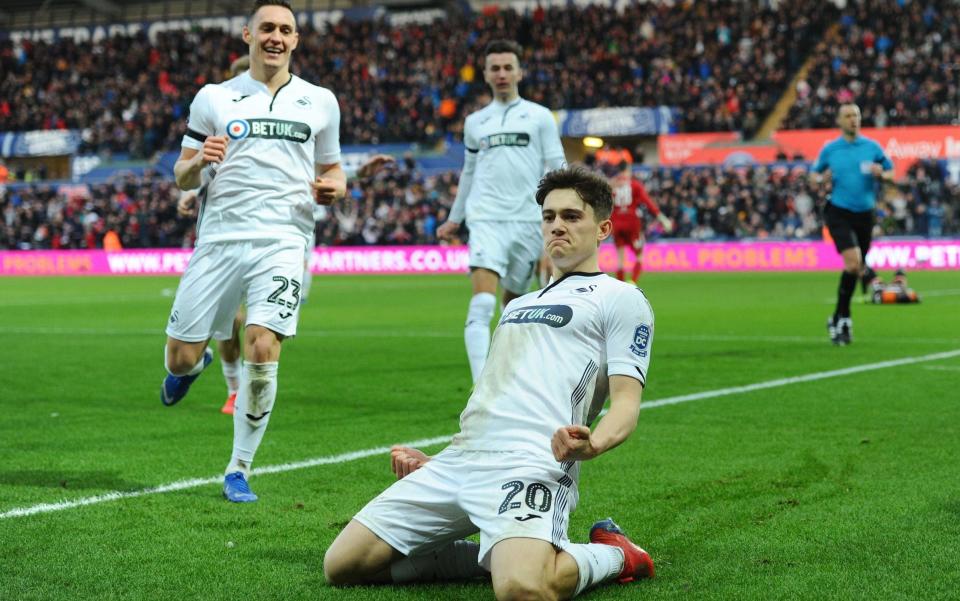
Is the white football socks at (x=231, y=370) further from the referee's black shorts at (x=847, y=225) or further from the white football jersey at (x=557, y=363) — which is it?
the referee's black shorts at (x=847, y=225)

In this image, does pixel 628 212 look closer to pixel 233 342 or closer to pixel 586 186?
pixel 233 342

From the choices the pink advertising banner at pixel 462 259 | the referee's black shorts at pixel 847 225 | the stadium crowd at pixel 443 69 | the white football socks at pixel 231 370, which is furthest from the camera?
the stadium crowd at pixel 443 69

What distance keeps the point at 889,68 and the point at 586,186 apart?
1436 inches

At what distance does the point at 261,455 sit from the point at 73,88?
48.2 meters

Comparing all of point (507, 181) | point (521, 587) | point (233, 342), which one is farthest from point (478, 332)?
point (521, 587)

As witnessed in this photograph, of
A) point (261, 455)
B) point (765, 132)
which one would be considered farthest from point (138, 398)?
point (765, 132)

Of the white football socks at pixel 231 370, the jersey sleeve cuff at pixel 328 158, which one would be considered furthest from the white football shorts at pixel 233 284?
the white football socks at pixel 231 370

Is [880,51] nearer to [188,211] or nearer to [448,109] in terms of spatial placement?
[448,109]

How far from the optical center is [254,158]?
19.6 feet

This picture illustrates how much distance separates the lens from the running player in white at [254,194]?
583cm

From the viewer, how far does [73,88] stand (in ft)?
168

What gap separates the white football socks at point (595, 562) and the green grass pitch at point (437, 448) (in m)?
0.07

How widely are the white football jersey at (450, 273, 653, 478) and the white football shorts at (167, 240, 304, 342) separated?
6.12 feet

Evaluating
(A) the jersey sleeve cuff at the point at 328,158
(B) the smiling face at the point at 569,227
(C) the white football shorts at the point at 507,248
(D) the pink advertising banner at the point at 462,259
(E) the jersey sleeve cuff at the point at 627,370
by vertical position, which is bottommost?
(D) the pink advertising banner at the point at 462,259
